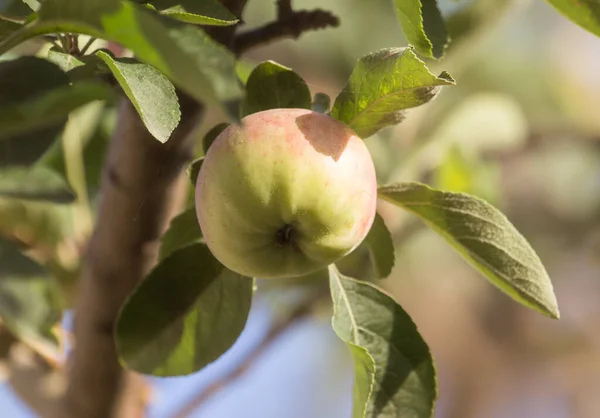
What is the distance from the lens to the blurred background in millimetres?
970

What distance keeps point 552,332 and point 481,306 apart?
413mm

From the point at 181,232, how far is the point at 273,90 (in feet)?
0.44

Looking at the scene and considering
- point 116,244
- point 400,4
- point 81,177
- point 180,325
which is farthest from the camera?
point 81,177

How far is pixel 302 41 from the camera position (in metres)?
2.61

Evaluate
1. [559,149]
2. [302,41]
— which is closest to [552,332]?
[559,149]

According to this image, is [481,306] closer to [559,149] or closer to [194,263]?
[559,149]

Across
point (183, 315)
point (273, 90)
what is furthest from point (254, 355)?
point (273, 90)

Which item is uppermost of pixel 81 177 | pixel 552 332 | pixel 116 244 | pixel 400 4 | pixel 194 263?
pixel 400 4

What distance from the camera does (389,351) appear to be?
20.0 inches

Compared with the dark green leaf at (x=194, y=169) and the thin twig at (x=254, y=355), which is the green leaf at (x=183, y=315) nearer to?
the dark green leaf at (x=194, y=169)

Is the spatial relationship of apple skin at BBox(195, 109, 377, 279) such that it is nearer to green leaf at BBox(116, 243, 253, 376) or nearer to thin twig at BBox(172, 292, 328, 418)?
green leaf at BBox(116, 243, 253, 376)

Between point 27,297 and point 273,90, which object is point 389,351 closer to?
point 273,90

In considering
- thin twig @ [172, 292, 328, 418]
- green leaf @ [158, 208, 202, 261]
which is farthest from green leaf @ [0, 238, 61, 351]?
thin twig @ [172, 292, 328, 418]

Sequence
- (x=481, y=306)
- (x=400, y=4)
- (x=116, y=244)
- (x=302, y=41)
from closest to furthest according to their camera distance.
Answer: (x=400, y=4) < (x=116, y=244) < (x=302, y=41) < (x=481, y=306)
